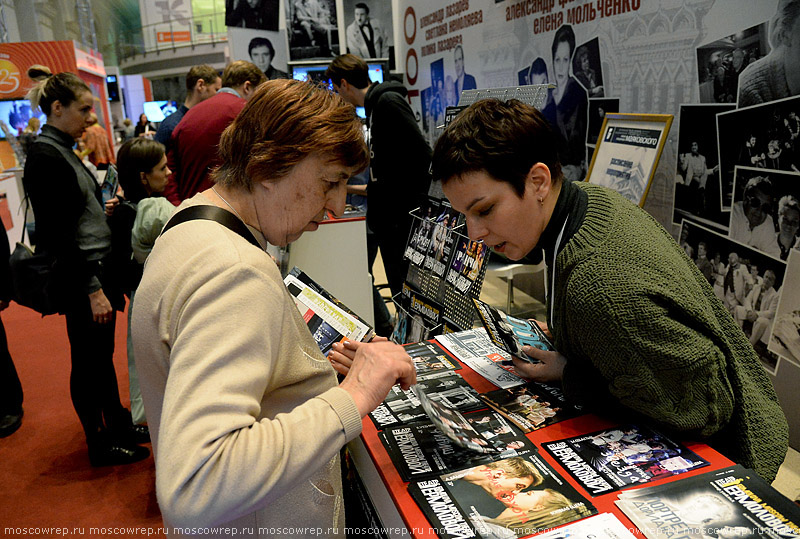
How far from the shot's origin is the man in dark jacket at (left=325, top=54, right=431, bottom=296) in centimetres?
357

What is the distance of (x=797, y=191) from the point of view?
7.78ft

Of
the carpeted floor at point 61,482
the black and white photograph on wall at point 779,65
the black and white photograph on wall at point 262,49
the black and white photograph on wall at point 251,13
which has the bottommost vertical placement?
the carpeted floor at point 61,482

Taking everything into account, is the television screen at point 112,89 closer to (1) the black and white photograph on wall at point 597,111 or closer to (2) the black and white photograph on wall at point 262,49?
(2) the black and white photograph on wall at point 262,49

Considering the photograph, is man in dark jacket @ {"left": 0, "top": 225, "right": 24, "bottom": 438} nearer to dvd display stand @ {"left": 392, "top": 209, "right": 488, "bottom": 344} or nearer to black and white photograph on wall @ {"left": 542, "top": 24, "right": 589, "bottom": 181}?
dvd display stand @ {"left": 392, "top": 209, "right": 488, "bottom": 344}

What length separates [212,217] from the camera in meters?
0.98

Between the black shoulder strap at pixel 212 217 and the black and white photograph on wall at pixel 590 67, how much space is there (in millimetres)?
3112

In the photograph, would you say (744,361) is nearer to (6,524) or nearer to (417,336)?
(417,336)

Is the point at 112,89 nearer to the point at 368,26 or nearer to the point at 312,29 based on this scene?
the point at 312,29

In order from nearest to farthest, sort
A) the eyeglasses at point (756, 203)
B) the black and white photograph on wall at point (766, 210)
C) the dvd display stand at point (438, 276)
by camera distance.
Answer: the dvd display stand at point (438, 276) < the black and white photograph on wall at point (766, 210) < the eyeglasses at point (756, 203)

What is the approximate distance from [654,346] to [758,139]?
6.33 feet

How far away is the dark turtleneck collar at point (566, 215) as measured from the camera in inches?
53.6

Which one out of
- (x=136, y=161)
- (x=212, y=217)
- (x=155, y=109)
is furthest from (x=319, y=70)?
(x=155, y=109)

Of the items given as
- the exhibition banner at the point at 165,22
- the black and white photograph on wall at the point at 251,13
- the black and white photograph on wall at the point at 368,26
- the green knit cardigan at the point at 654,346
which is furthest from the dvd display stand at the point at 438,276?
the exhibition banner at the point at 165,22

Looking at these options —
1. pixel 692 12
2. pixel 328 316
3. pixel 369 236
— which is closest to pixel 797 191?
pixel 692 12
